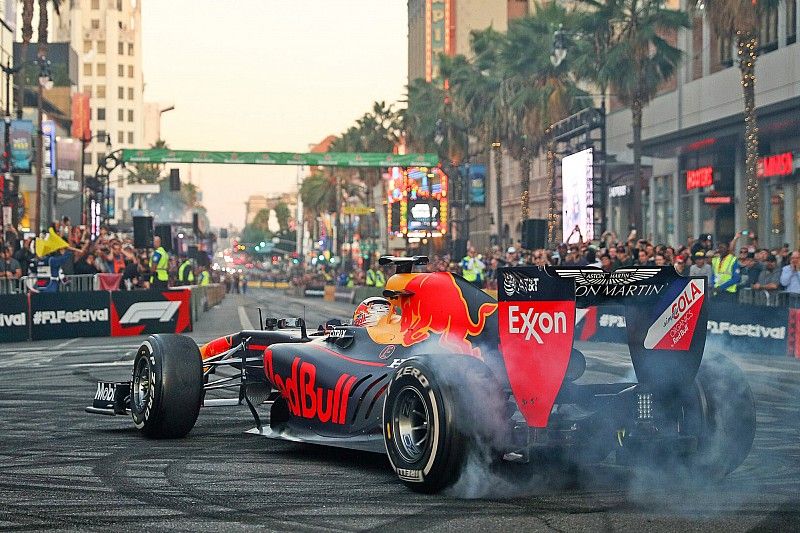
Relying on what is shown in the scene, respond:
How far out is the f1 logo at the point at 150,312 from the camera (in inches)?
1115

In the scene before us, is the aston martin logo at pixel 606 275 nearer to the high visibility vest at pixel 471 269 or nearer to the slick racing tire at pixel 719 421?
the slick racing tire at pixel 719 421

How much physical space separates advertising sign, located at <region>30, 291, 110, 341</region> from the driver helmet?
59.7ft

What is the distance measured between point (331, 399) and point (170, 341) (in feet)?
5.81

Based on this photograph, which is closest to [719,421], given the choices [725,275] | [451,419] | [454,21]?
[451,419]

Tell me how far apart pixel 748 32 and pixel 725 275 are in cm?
1168

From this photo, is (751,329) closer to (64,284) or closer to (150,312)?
(150,312)

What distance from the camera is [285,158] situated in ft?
243

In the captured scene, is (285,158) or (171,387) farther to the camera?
(285,158)

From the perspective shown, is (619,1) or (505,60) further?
(505,60)

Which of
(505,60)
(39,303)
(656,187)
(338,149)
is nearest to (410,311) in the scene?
(39,303)

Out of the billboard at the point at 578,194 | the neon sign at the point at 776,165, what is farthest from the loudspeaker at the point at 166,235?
the neon sign at the point at 776,165

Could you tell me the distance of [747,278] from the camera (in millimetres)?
23859

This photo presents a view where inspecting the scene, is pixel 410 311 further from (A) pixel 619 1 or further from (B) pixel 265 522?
(A) pixel 619 1

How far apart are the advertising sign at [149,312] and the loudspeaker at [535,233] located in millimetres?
9853
